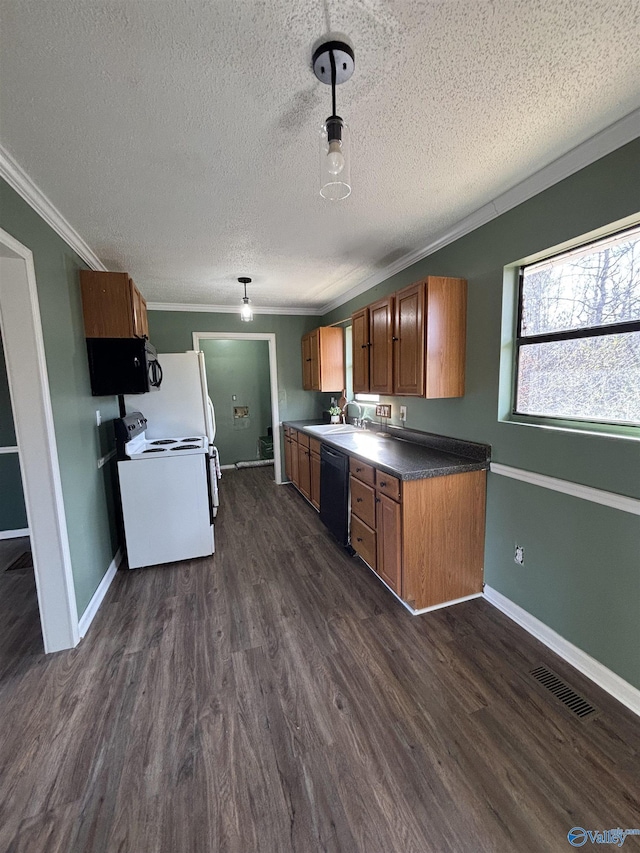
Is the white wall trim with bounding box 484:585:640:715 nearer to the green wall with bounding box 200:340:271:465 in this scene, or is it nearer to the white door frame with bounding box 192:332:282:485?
the white door frame with bounding box 192:332:282:485

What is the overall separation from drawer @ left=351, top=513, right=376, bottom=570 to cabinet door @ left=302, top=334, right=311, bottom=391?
2.48 metres

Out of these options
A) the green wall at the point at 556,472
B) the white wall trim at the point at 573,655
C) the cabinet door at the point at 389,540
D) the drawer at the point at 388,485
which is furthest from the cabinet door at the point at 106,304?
the white wall trim at the point at 573,655

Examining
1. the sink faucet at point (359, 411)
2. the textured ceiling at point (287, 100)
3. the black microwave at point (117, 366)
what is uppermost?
the textured ceiling at point (287, 100)

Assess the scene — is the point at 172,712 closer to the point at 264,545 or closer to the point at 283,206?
the point at 264,545

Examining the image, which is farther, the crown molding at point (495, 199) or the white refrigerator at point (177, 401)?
the white refrigerator at point (177, 401)

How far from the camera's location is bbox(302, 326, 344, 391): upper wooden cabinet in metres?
4.28

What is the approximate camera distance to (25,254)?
1697 mm

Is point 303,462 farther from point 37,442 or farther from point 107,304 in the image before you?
point 37,442

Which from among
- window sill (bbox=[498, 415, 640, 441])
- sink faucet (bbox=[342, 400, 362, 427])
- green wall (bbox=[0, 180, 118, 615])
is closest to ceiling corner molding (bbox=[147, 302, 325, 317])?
sink faucet (bbox=[342, 400, 362, 427])

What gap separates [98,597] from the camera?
2.38 m

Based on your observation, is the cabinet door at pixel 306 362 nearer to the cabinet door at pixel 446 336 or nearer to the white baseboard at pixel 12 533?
the cabinet door at pixel 446 336

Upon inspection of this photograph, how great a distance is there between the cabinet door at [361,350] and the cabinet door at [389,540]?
1.26m

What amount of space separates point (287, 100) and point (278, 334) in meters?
3.72

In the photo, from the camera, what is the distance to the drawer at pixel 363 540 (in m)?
2.49
